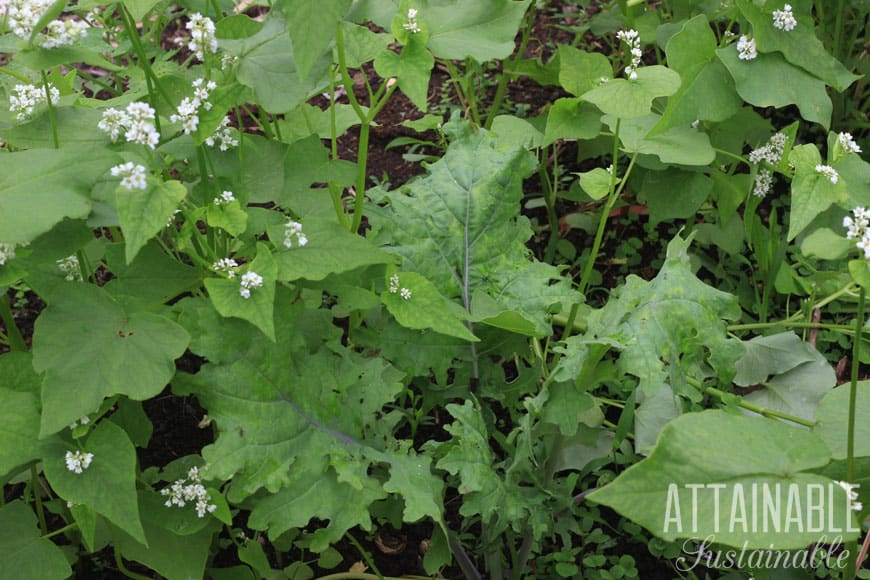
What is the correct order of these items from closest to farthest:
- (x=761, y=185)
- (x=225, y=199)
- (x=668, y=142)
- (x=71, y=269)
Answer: (x=225, y=199) < (x=71, y=269) < (x=668, y=142) < (x=761, y=185)

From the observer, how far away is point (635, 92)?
1.82m

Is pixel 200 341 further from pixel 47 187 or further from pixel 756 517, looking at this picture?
pixel 756 517

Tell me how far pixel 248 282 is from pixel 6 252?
0.43 metres

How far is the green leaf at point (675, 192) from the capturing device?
8.15 ft

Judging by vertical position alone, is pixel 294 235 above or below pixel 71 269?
above

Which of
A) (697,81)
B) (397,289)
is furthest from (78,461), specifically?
(697,81)

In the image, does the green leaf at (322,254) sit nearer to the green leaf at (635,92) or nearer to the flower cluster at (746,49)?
the green leaf at (635,92)

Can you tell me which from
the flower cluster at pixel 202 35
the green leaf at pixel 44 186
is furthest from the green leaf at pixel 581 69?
the green leaf at pixel 44 186

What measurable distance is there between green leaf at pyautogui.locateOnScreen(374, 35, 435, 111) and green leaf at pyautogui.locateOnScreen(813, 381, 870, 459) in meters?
0.97

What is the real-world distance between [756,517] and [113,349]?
110cm

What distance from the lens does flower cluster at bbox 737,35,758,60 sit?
6.99ft

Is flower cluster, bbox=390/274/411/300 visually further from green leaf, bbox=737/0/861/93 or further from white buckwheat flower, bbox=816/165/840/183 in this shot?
green leaf, bbox=737/0/861/93

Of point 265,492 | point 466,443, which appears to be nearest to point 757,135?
point 466,443

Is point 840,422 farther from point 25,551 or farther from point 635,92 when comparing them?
point 25,551
